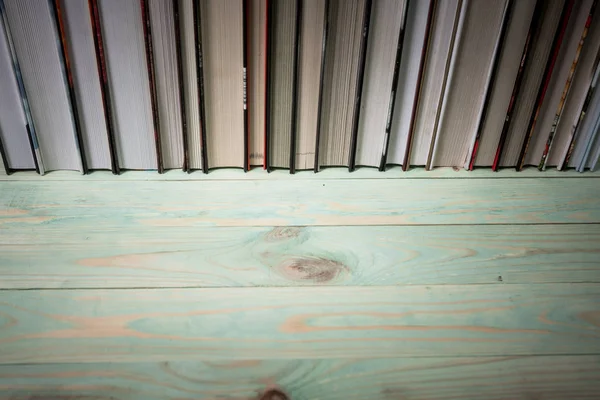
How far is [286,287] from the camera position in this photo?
53 centimetres

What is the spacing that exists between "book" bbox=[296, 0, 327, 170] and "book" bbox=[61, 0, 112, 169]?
29 centimetres

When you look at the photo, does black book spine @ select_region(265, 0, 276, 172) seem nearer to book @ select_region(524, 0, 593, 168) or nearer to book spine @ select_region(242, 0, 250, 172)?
book spine @ select_region(242, 0, 250, 172)

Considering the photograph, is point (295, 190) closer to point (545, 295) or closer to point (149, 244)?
point (149, 244)

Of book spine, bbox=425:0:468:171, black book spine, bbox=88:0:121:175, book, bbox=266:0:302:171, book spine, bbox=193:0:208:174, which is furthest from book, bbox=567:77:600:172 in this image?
black book spine, bbox=88:0:121:175

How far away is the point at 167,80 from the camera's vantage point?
0.65 metres

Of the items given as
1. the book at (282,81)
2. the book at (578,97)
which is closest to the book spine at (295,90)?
the book at (282,81)

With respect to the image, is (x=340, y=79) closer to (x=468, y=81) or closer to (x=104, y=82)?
(x=468, y=81)

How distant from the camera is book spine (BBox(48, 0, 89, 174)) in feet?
1.94

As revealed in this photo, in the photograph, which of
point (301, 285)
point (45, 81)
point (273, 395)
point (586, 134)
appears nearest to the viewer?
point (273, 395)

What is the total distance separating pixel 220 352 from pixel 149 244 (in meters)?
0.21

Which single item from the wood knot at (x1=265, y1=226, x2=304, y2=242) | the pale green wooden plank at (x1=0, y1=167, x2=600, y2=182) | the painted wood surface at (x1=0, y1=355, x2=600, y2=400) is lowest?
the painted wood surface at (x1=0, y1=355, x2=600, y2=400)

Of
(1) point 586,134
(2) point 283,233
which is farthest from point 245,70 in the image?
(1) point 586,134

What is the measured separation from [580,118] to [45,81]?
803 mm

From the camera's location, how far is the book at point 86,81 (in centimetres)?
60
